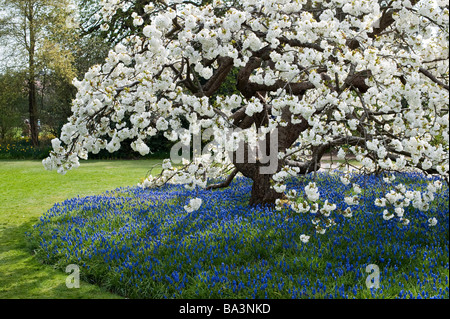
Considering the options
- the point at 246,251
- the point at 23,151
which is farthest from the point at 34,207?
the point at 23,151

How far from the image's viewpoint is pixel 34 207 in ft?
32.1

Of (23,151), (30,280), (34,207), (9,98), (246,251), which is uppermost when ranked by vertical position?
(9,98)

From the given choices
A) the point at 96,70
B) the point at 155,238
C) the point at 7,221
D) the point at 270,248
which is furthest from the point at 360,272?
the point at 7,221

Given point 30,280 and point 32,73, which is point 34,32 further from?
point 30,280

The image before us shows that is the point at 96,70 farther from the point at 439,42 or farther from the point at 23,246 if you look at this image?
the point at 439,42

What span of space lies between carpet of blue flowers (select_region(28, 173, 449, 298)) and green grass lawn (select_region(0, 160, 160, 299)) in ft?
0.93

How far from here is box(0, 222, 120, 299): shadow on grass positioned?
16.6 ft

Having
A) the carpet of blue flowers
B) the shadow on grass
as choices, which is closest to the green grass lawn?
the shadow on grass

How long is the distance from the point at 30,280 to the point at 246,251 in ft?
9.52

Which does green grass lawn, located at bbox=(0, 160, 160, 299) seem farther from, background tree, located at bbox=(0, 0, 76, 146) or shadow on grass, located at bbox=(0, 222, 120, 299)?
background tree, located at bbox=(0, 0, 76, 146)

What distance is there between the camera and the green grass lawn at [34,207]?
5246 millimetres

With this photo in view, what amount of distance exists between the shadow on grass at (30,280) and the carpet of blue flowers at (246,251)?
0.16 meters

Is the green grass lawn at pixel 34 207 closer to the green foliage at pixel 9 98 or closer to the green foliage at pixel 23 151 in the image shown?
the green foliage at pixel 23 151
